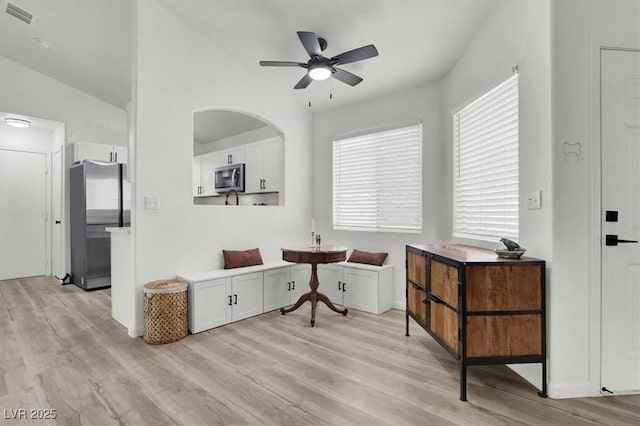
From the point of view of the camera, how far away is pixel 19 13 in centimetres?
371

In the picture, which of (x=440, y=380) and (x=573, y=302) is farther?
(x=440, y=380)

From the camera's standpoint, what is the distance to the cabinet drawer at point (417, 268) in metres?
2.75

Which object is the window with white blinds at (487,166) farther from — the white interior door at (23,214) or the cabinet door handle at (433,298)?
the white interior door at (23,214)

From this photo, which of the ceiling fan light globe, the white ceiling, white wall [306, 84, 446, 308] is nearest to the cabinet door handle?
white wall [306, 84, 446, 308]

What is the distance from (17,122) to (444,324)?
6.90 meters

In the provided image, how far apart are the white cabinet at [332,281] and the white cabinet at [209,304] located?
135 cm

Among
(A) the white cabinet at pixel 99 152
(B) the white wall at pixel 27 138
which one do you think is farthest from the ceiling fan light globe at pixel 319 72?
(B) the white wall at pixel 27 138

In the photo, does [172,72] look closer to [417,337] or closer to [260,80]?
[260,80]

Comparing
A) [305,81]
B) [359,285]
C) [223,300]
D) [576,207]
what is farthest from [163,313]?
[576,207]

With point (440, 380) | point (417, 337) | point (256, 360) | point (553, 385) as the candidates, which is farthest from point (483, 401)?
point (256, 360)

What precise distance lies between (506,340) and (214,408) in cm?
194

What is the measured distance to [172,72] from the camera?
→ 3.36 meters

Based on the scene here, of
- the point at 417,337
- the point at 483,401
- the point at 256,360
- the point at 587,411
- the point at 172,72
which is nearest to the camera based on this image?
the point at 587,411

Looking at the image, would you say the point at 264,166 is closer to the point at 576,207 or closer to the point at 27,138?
the point at 576,207
